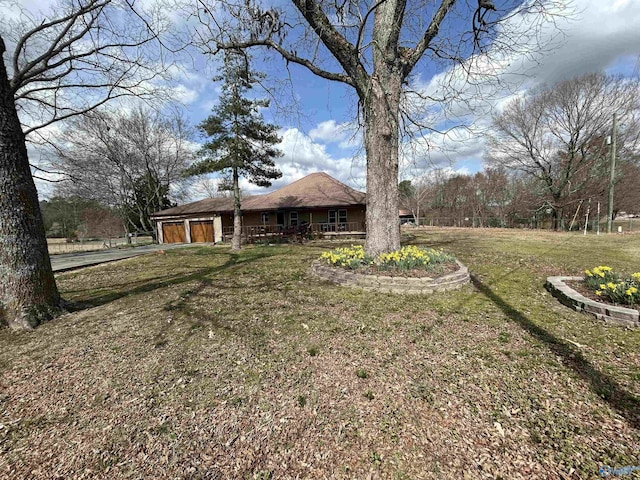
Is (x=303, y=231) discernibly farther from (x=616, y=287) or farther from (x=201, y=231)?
(x=616, y=287)

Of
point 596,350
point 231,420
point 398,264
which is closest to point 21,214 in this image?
point 231,420

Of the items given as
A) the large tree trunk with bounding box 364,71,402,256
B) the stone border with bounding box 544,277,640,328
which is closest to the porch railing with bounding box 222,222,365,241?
the large tree trunk with bounding box 364,71,402,256

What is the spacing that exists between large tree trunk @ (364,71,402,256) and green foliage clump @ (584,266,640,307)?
345 centimetres

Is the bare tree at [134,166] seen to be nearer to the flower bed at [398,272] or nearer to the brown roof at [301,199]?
the brown roof at [301,199]

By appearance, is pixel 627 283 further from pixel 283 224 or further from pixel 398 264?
pixel 283 224

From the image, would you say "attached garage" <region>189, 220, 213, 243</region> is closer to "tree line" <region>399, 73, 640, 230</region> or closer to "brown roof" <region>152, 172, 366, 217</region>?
"brown roof" <region>152, 172, 366, 217</region>

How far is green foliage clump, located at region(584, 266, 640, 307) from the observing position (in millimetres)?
3754

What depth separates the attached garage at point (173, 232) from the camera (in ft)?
71.9

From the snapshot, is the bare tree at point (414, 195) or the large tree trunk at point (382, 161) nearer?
the large tree trunk at point (382, 161)

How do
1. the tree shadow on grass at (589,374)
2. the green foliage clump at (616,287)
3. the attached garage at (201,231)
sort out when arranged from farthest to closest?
the attached garage at (201,231)
the green foliage clump at (616,287)
the tree shadow on grass at (589,374)

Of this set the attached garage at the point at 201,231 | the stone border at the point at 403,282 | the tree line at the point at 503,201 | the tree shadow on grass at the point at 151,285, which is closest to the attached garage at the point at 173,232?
the attached garage at the point at 201,231

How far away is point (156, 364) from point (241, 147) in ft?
36.4

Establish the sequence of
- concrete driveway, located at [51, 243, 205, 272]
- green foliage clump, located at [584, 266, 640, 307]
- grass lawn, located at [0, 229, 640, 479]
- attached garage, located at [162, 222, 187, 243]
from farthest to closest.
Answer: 1. attached garage, located at [162, 222, 187, 243]
2. concrete driveway, located at [51, 243, 205, 272]
3. green foliage clump, located at [584, 266, 640, 307]
4. grass lawn, located at [0, 229, 640, 479]

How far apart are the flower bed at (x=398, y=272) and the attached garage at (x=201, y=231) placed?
55.9 feet
